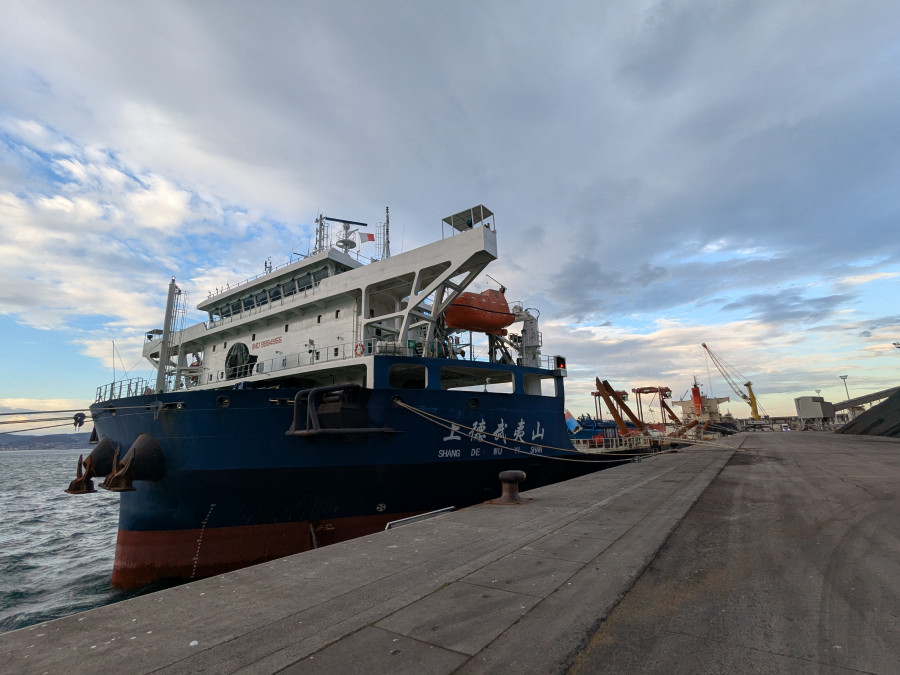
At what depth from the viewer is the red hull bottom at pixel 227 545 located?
11.0m

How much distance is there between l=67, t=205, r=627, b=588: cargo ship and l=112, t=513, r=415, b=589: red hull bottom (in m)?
0.04

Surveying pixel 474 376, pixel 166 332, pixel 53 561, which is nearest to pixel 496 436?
pixel 474 376

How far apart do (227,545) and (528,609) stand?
10.5 meters

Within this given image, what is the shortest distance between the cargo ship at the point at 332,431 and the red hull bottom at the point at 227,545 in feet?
0.14

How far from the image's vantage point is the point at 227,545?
11.2 meters

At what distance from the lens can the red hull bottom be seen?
1101cm

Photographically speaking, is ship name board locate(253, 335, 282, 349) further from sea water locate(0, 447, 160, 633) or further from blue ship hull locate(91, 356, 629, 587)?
sea water locate(0, 447, 160, 633)

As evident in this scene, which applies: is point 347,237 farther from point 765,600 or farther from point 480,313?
point 765,600

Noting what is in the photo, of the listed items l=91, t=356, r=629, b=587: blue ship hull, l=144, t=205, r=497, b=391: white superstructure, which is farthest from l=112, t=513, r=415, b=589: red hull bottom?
l=144, t=205, r=497, b=391: white superstructure

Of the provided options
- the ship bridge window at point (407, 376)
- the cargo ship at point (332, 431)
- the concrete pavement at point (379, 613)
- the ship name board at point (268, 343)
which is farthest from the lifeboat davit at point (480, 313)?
the concrete pavement at point (379, 613)

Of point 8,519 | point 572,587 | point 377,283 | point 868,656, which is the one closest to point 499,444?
point 377,283

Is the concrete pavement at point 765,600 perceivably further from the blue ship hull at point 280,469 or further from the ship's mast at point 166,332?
the ship's mast at point 166,332

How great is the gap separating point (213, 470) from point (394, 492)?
4796 mm

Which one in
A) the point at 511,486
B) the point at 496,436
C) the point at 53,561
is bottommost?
the point at 53,561
